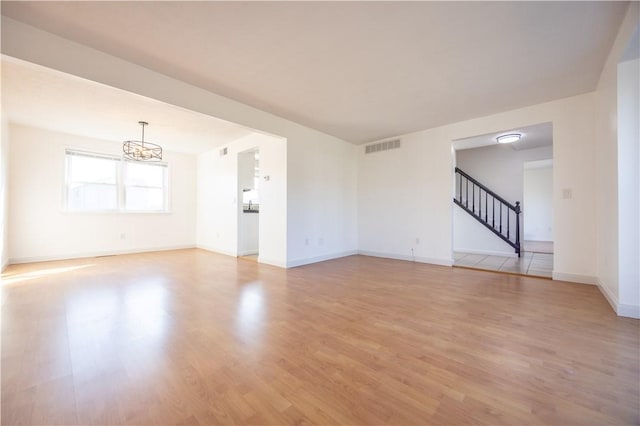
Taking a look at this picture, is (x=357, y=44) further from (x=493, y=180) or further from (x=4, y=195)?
(x=4, y=195)

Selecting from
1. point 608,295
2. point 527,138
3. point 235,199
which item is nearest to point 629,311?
point 608,295

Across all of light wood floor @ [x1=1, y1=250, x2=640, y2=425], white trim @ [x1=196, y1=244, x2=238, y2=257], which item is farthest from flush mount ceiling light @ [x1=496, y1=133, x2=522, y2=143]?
white trim @ [x1=196, y1=244, x2=238, y2=257]

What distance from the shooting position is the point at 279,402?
4.36 ft

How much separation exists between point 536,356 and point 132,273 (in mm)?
5277

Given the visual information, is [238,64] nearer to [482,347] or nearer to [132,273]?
[482,347]

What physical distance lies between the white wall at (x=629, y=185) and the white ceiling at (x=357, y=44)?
0.51 m

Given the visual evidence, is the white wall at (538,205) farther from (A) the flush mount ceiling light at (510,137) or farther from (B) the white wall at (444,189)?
(B) the white wall at (444,189)

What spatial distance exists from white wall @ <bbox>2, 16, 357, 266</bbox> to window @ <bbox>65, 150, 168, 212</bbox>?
2.65m

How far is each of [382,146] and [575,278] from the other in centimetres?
394

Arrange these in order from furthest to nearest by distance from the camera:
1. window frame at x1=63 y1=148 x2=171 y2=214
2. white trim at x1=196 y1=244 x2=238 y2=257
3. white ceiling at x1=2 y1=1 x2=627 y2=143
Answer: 1. white trim at x1=196 y1=244 x2=238 y2=257
2. window frame at x1=63 y1=148 x2=171 y2=214
3. white ceiling at x1=2 y1=1 x2=627 y2=143

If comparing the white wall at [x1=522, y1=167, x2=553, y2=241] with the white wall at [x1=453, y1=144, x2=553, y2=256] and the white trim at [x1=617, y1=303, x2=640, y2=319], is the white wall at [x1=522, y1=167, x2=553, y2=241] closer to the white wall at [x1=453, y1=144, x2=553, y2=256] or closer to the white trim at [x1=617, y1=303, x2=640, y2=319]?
the white wall at [x1=453, y1=144, x2=553, y2=256]

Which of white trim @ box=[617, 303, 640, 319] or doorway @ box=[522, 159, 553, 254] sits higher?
doorway @ box=[522, 159, 553, 254]

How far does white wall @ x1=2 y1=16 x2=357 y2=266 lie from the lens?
2322 mm

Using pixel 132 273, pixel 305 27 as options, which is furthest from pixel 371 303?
pixel 132 273
